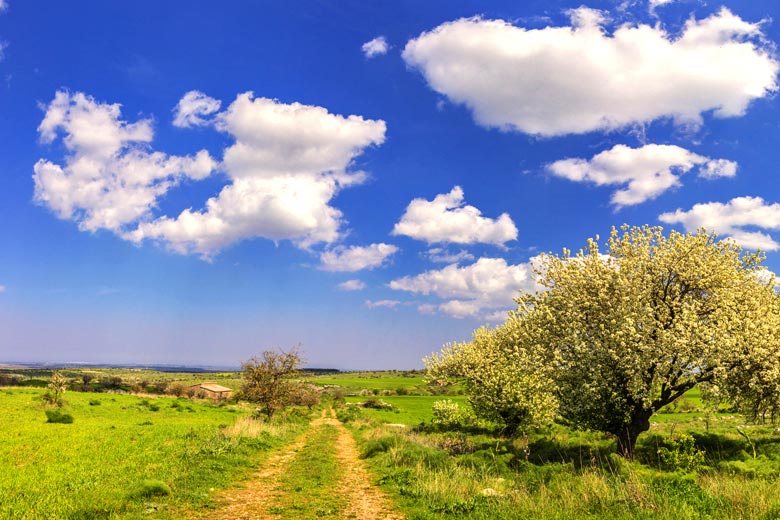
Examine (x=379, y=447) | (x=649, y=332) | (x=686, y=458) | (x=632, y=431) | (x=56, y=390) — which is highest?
(x=649, y=332)

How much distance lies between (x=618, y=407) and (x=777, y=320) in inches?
316

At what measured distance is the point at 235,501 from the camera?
15.2 m

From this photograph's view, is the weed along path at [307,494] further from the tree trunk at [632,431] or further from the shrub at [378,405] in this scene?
the shrub at [378,405]

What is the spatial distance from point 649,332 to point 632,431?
5.96m

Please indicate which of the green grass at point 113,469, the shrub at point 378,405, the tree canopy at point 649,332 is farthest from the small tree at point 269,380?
the shrub at point 378,405

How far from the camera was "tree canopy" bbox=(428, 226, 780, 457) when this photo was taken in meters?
19.6

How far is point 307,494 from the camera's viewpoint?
1650 cm

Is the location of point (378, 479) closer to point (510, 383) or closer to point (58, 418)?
point (510, 383)

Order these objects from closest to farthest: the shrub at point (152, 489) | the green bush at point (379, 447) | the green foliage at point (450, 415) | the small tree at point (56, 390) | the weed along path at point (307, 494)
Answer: the weed along path at point (307, 494)
the shrub at point (152, 489)
the green bush at point (379, 447)
the green foliage at point (450, 415)
the small tree at point (56, 390)

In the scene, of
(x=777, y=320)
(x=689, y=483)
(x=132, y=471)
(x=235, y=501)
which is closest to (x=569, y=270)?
(x=777, y=320)

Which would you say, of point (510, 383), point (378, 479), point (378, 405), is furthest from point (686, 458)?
point (378, 405)

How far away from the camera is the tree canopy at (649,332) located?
1964 cm

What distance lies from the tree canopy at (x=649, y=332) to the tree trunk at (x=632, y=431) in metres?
0.05

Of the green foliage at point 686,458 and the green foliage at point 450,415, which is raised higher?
the green foliage at point 686,458
